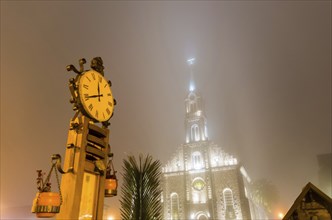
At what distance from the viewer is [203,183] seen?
109 ft

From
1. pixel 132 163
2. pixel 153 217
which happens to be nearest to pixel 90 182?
pixel 132 163

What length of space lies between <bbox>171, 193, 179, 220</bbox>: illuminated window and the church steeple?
8.11 m

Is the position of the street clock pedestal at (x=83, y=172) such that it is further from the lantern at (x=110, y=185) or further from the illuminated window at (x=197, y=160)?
the illuminated window at (x=197, y=160)

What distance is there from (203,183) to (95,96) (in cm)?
3188

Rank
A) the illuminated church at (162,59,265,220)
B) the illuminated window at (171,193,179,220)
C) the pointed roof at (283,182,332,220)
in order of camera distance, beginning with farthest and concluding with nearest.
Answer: the illuminated window at (171,193,179,220) < the illuminated church at (162,59,265,220) < the pointed roof at (283,182,332,220)

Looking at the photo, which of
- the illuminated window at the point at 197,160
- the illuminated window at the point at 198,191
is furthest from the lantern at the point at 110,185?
the illuminated window at the point at 197,160

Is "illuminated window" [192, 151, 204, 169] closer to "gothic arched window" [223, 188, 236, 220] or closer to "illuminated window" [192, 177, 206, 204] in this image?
"illuminated window" [192, 177, 206, 204]

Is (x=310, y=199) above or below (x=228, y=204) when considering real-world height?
below

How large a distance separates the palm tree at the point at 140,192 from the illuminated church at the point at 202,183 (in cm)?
2923

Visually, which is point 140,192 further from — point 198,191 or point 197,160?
point 197,160

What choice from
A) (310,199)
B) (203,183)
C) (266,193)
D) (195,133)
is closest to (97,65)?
(310,199)

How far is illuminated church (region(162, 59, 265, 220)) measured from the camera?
30.8 m

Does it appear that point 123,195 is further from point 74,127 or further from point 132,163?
point 74,127

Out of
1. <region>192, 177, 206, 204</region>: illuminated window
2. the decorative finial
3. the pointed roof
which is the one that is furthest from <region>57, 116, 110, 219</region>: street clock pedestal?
<region>192, 177, 206, 204</region>: illuminated window
